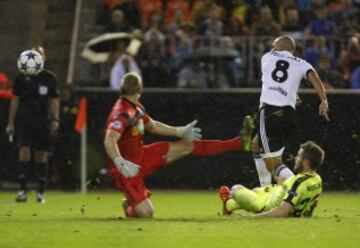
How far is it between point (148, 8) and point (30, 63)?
7.24m

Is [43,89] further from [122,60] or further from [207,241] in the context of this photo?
[207,241]

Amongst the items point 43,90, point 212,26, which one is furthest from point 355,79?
point 43,90

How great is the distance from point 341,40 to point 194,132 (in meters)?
9.40

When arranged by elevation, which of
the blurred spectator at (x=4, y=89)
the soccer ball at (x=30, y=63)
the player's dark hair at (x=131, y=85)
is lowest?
the blurred spectator at (x=4, y=89)

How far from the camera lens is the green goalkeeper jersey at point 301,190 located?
1147 cm

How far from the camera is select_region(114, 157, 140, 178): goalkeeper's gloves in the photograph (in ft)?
36.6

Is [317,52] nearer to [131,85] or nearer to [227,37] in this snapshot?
[227,37]

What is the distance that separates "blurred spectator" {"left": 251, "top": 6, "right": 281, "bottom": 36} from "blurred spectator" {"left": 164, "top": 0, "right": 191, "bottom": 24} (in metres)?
1.77

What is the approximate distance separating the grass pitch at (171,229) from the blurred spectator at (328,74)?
5494 millimetres

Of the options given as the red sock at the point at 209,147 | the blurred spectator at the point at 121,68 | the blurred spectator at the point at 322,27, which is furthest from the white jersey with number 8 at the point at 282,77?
the blurred spectator at the point at 322,27

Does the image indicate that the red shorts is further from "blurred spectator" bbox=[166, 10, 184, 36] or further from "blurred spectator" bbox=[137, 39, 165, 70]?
"blurred spectator" bbox=[166, 10, 184, 36]

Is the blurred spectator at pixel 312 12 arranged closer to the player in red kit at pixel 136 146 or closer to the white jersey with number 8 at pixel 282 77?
the white jersey with number 8 at pixel 282 77

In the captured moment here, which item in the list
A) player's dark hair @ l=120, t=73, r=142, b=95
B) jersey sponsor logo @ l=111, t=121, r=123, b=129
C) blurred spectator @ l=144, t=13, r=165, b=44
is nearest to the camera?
jersey sponsor logo @ l=111, t=121, r=123, b=129

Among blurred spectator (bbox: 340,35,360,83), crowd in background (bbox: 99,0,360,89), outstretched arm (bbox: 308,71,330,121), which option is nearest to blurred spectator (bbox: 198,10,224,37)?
crowd in background (bbox: 99,0,360,89)
